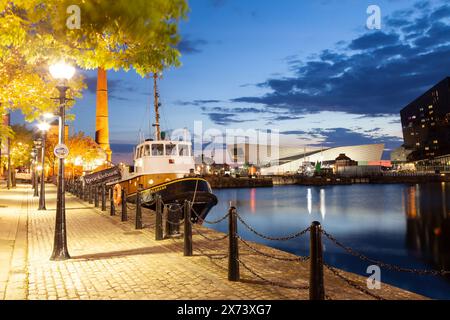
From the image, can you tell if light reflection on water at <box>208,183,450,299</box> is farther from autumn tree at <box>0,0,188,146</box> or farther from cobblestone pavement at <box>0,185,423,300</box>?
autumn tree at <box>0,0,188,146</box>

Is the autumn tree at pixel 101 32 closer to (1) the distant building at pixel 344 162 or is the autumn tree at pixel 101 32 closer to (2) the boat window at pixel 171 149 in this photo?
(2) the boat window at pixel 171 149

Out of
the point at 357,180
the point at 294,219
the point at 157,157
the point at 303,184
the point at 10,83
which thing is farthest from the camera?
the point at 357,180

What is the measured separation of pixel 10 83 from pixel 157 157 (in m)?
9.38

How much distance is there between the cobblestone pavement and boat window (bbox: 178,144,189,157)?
36.3ft

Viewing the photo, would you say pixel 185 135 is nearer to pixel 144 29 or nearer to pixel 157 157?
pixel 157 157

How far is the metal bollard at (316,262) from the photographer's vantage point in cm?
556

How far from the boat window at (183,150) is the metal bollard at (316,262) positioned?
18043 mm

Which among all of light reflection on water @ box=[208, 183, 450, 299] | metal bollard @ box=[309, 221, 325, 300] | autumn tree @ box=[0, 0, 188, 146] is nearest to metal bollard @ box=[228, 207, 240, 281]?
metal bollard @ box=[309, 221, 325, 300]

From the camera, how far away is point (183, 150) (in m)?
23.5

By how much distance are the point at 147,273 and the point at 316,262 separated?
3713 millimetres

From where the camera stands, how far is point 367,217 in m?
A: 38.7

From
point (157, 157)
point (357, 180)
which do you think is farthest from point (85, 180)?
point (357, 180)

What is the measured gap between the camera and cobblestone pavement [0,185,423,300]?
6.65 m

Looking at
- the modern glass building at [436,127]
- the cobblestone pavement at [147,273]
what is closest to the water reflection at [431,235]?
the cobblestone pavement at [147,273]
